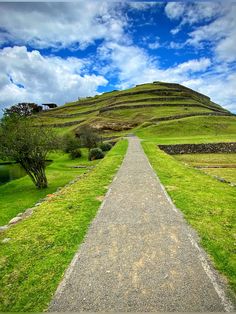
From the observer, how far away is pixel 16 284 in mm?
5988

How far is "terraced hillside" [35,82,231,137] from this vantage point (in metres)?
A: 75.2

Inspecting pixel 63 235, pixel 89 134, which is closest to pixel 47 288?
pixel 63 235

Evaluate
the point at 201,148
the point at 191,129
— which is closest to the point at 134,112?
the point at 191,129

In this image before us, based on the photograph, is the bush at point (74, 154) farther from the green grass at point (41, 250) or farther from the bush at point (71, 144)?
the green grass at point (41, 250)

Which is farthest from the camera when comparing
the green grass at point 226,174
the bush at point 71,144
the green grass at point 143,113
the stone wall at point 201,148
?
the green grass at point 143,113

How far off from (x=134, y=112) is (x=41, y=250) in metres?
85.2

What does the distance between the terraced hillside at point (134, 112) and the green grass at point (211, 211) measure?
5351 centimetres

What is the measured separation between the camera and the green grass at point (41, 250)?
219 inches

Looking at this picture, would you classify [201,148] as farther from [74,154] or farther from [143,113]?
[143,113]

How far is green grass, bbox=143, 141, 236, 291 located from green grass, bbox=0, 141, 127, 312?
3.67 metres

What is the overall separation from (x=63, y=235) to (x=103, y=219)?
1.68 metres

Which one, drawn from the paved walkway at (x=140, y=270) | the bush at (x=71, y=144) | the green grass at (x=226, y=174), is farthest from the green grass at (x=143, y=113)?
the paved walkway at (x=140, y=270)

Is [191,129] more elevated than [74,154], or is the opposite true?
[191,129]

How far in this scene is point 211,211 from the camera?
10.3 m
